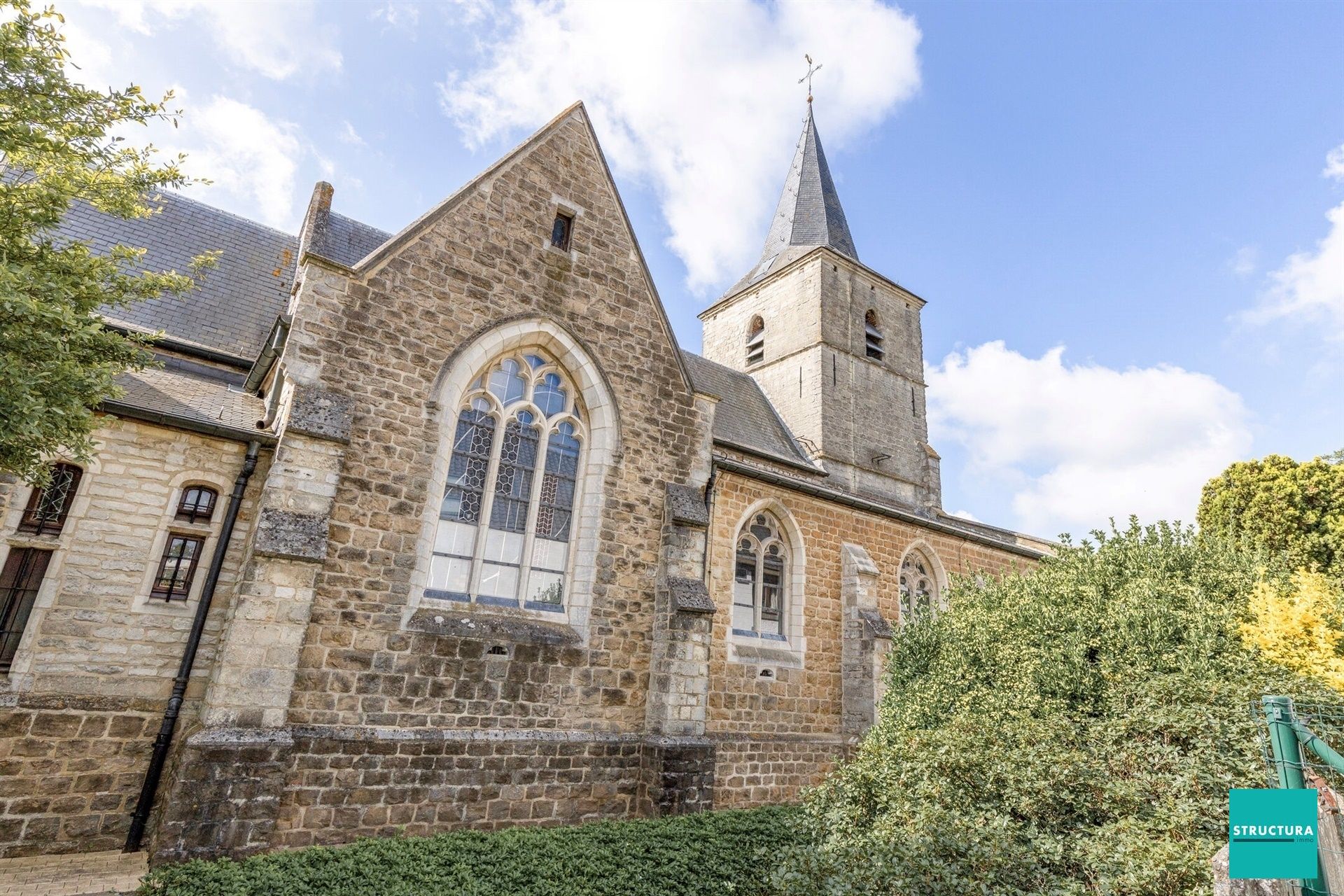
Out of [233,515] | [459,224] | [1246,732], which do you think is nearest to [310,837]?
[233,515]

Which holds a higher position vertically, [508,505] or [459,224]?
[459,224]

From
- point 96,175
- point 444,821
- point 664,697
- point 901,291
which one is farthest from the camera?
point 901,291

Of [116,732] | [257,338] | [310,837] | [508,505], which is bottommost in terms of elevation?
[310,837]

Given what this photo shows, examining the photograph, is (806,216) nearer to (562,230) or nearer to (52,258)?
(562,230)

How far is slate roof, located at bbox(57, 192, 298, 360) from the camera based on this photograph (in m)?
10.4

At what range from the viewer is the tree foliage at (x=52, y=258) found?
5137mm

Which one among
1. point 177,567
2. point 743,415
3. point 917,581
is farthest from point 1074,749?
point 743,415

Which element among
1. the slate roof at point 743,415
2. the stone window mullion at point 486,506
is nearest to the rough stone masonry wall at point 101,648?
the stone window mullion at point 486,506

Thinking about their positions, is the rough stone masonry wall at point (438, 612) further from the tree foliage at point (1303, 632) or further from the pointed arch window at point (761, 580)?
the tree foliage at point (1303, 632)

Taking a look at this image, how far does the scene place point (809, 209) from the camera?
24.6 metres

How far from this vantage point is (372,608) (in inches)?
294

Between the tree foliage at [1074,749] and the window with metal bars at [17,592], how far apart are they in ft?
25.6

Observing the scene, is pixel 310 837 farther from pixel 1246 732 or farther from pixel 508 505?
pixel 1246 732

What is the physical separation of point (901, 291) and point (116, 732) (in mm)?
23777
